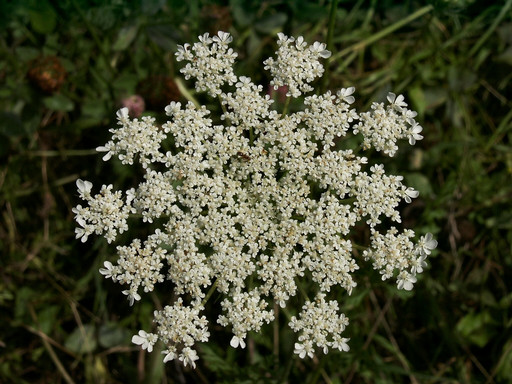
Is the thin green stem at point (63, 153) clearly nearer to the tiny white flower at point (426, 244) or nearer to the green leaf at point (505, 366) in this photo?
the tiny white flower at point (426, 244)

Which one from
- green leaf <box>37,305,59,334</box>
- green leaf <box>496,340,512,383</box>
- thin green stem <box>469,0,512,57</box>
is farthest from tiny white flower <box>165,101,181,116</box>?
green leaf <box>496,340,512,383</box>

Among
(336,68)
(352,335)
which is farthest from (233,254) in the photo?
(336,68)

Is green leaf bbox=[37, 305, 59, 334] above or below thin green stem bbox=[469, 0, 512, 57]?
below

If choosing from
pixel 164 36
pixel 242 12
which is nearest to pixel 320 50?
pixel 164 36

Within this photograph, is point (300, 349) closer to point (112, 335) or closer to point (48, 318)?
point (112, 335)

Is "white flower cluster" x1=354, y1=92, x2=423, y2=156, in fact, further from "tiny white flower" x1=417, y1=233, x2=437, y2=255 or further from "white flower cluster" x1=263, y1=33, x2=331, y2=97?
"tiny white flower" x1=417, y1=233, x2=437, y2=255

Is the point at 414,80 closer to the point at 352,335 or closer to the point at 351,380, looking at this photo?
the point at 352,335
